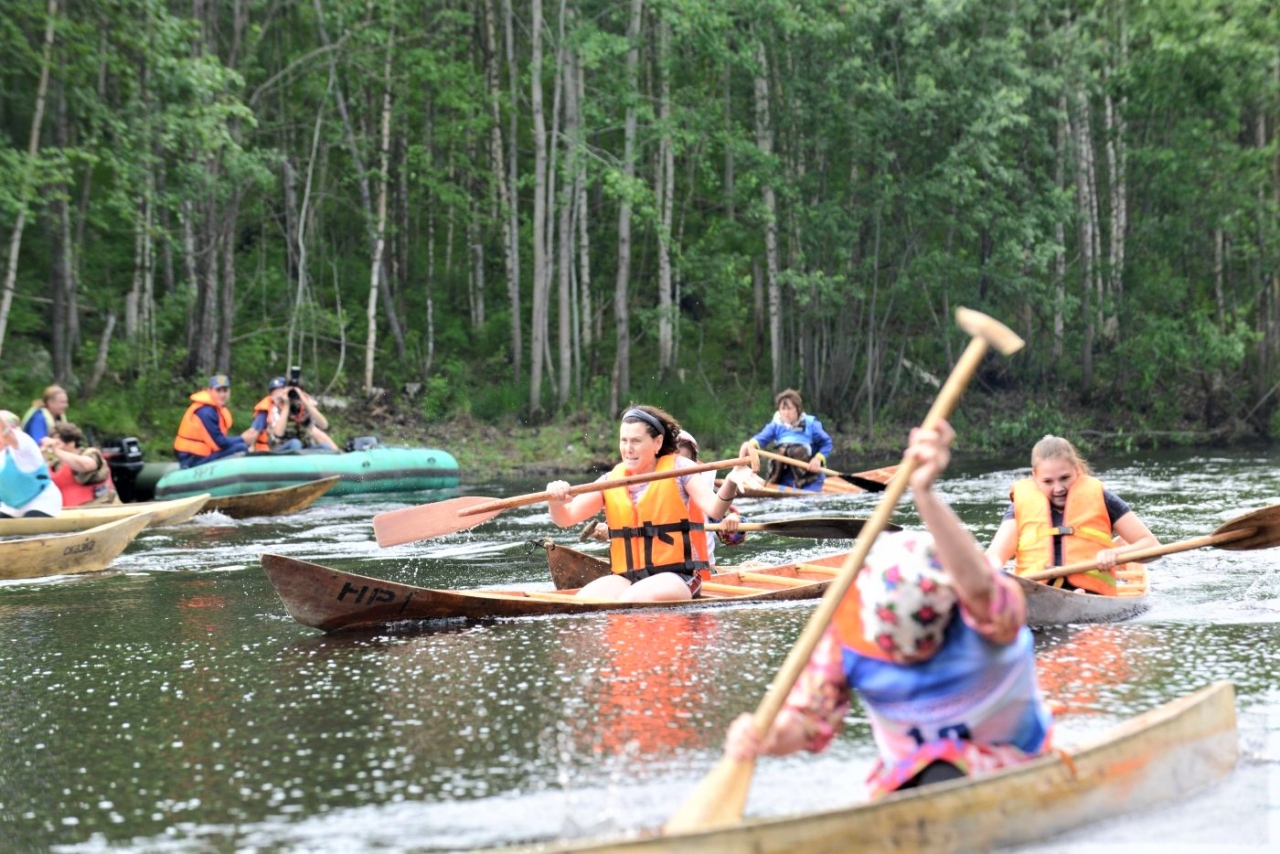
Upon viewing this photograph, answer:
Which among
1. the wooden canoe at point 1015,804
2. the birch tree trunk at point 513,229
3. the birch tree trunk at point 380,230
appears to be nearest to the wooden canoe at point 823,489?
the wooden canoe at point 1015,804

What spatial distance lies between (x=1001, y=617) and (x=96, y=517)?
9562 millimetres

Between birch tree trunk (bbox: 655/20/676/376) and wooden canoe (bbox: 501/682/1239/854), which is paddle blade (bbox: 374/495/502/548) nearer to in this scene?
wooden canoe (bbox: 501/682/1239/854)

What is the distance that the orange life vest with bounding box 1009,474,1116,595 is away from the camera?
6.19 metres

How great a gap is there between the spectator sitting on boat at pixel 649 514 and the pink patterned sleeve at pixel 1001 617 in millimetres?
3609

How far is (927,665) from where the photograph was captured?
280cm

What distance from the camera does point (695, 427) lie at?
2020 centimetres

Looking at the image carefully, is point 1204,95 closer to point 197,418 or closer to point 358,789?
point 197,418

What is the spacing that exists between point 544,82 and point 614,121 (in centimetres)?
580

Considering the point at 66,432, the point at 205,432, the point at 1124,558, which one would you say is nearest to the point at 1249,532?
the point at 1124,558

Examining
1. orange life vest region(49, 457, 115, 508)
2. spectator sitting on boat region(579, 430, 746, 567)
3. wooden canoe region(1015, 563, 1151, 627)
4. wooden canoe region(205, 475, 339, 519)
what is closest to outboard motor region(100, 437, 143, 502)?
wooden canoe region(205, 475, 339, 519)

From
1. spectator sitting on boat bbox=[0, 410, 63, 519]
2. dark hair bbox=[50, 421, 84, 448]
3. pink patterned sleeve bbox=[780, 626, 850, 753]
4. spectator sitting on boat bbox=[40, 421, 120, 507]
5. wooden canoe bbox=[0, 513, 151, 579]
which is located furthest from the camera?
spectator sitting on boat bbox=[40, 421, 120, 507]

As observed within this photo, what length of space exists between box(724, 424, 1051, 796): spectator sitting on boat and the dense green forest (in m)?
15.2

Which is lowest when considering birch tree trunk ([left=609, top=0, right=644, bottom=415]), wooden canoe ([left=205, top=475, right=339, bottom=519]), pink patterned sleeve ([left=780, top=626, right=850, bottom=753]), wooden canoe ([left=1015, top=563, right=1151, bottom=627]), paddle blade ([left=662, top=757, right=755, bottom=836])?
wooden canoe ([left=1015, top=563, right=1151, bottom=627])

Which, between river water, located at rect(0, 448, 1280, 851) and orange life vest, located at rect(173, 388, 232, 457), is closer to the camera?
river water, located at rect(0, 448, 1280, 851)
